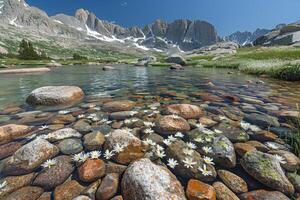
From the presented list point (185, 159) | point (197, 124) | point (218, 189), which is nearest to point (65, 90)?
point (197, 124)

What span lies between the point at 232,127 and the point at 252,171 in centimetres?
231

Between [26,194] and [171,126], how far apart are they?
392 centimetres

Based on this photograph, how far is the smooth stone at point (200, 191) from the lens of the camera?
3.07 metres

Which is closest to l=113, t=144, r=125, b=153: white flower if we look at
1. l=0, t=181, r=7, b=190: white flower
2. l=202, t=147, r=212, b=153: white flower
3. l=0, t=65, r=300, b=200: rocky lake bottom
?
l=0, t=65, r=300, b=200: rocky lake bottom

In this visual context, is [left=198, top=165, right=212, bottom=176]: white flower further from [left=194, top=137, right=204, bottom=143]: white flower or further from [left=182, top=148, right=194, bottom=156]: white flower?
[left=194, top=137, right=204, bottom=143]: white flower

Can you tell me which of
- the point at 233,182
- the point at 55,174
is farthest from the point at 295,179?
the point at 55,174

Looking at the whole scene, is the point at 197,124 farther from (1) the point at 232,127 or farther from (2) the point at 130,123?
(2) the point at 130,123

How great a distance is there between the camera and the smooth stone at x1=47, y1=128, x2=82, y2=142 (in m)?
5.05

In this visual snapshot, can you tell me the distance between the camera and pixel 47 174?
12.0 ft

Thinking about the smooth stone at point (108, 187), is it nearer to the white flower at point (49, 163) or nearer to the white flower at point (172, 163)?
the white flower at point (172, 163)

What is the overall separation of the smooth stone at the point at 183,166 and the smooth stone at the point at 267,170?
76cm

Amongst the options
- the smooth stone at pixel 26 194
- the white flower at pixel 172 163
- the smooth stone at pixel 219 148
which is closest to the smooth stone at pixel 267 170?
the smooth stone at pixel 219 148

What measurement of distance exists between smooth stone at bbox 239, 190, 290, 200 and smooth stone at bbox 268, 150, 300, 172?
89 centimetres

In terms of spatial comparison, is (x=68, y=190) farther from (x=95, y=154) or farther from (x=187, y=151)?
(x=187, y=151)
